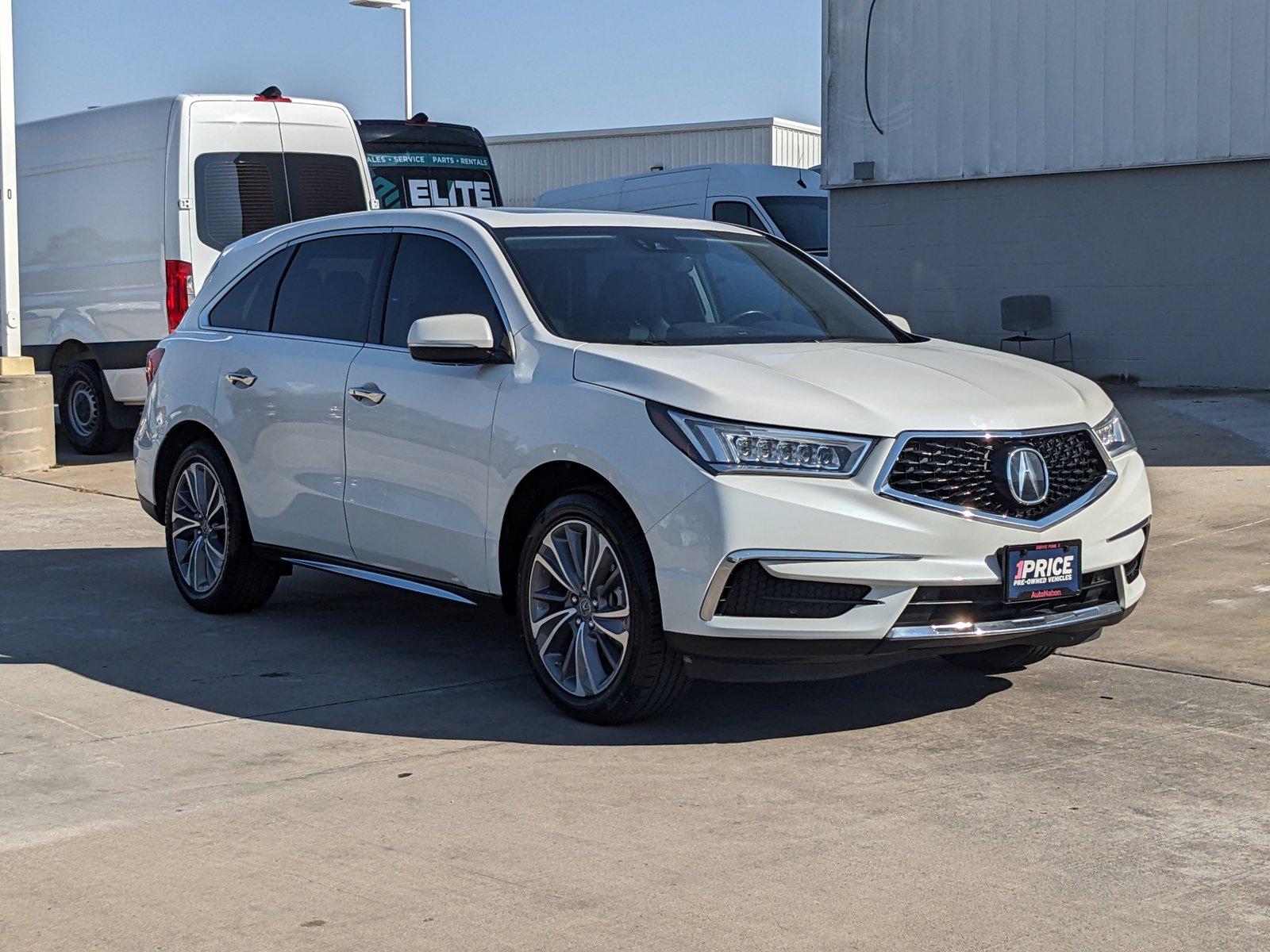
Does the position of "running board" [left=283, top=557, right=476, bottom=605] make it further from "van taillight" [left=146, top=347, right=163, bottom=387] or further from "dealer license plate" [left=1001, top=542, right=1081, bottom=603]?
"dealer license plate" [left=1001, top=542, right=1081, bottom=603]

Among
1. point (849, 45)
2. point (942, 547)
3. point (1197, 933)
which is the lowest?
point (1197, 933)

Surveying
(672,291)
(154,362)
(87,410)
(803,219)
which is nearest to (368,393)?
(672,291)

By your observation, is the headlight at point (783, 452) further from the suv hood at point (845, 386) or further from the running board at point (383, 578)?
the running board at point (383, 578)

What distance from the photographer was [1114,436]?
19.8 feet

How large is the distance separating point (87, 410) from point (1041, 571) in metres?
10.7

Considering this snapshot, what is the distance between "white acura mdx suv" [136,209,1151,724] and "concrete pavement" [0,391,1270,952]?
1.15ft

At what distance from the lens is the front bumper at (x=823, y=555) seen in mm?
5254

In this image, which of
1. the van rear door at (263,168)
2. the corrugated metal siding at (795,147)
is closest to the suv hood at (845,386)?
the van rear door at (263,168)

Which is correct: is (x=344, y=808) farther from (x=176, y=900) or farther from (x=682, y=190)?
(x=682, y=190)

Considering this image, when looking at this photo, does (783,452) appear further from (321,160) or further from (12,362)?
(12,362)

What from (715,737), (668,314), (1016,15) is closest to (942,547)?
(715,737)

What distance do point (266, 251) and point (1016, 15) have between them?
12349 mm

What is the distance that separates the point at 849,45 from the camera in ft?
64.2

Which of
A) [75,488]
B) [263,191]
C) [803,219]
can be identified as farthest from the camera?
[803,219]
